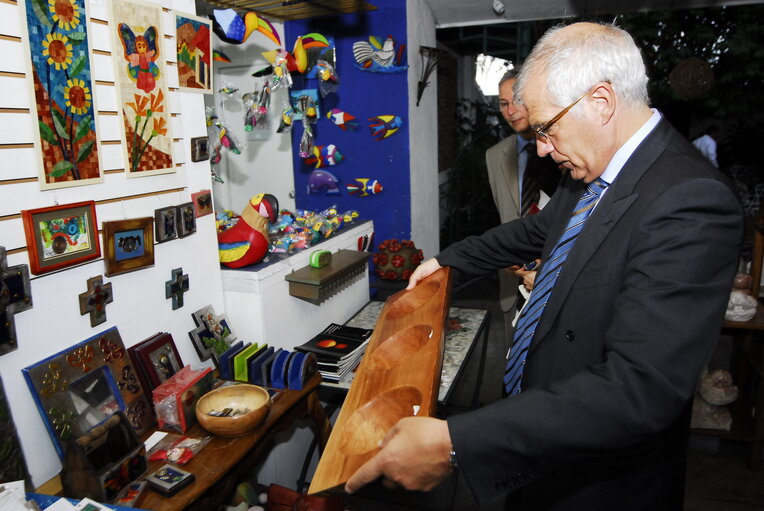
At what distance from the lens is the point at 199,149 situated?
2.14 metres

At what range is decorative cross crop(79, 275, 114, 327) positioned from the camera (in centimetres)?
170

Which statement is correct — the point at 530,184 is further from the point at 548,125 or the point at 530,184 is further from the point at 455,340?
the point at 548,125

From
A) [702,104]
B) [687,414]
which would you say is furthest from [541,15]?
[702,104]

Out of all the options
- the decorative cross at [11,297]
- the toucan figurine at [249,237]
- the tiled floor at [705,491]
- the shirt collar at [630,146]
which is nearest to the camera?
the shirt collar at [630,146]

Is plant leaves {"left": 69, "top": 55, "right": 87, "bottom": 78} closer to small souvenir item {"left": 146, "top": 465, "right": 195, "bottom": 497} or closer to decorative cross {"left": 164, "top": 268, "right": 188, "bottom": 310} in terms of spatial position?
decorative cross {"left": 164, "top": 268, "right": 188, "bottom": 310}

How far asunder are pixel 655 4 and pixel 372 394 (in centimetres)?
409

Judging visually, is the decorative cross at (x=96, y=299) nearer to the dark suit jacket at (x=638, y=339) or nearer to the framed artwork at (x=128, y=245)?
the framed artwork at (x=128, y=245)

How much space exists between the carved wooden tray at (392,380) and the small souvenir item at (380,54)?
8.05ft

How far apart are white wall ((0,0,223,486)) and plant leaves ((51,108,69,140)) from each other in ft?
0.23

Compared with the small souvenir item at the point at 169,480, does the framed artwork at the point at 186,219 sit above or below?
above

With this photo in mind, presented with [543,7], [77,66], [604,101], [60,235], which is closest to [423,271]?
[604,101]

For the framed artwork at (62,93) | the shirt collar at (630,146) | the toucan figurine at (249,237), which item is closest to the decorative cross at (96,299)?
the framed artwork at (62,93)

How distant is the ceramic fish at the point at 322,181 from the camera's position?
402cm

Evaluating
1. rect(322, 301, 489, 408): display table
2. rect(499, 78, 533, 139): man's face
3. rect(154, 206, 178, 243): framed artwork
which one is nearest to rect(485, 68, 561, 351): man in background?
rect(499, 78, 533, 139): man's face
